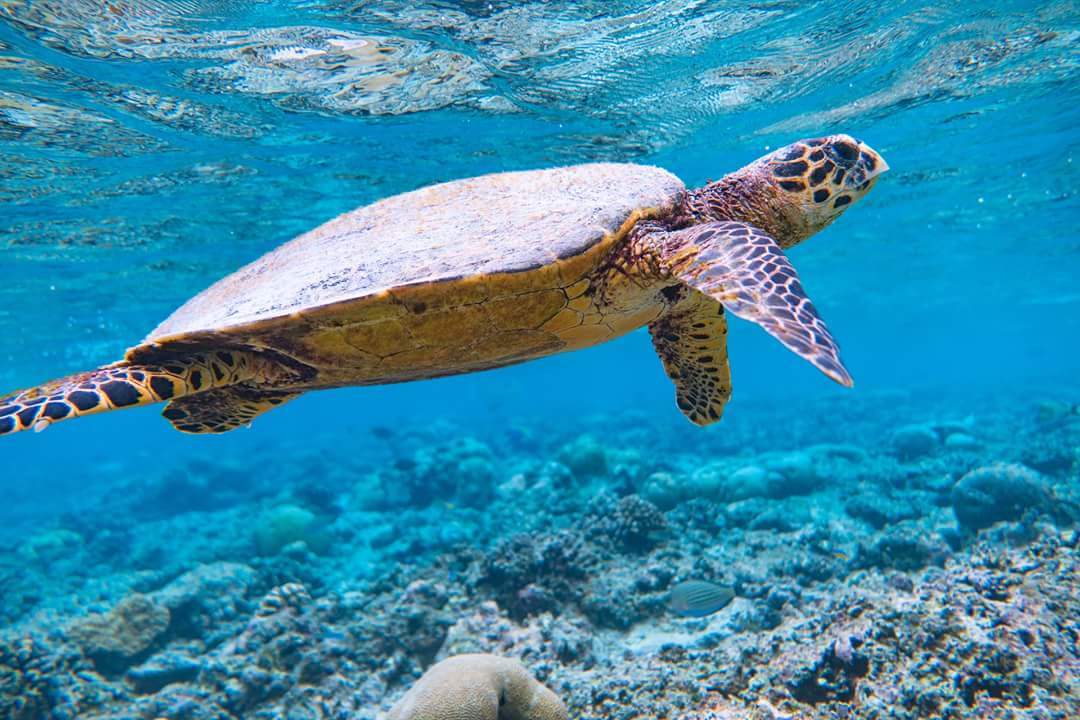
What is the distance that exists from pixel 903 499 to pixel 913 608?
7.64 meters

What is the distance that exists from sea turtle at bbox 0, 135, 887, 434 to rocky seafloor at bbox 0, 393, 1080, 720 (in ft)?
7.94

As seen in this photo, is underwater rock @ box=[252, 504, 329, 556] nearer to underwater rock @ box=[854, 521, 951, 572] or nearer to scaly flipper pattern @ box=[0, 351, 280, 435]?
scaly flipper pattern @ box=[0, 351, 280, 435]

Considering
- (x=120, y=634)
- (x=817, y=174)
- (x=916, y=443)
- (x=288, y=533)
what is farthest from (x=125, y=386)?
(x=916, y=443)

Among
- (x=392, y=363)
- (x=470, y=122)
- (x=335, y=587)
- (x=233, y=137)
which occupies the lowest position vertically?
(x=335, y=587)

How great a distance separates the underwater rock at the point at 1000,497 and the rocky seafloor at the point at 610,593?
0.11 ft

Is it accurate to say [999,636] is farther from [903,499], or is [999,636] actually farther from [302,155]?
[302,155]

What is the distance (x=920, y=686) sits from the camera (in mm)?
3301

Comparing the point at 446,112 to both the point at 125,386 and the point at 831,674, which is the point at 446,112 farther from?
the point at 831,674

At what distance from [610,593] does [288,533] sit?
8499 mm

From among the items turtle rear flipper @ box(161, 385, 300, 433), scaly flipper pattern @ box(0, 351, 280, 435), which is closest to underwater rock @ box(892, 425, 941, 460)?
turtle rear flipper @ box(161, 385, 300, 433)

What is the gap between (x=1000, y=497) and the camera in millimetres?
8039

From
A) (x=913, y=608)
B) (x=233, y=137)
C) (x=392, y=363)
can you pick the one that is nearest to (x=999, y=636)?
(x=913, y=608)

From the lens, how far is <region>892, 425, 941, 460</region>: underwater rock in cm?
1466

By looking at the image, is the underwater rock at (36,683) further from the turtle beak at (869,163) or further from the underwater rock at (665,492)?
the turtle beak at (869,163)
